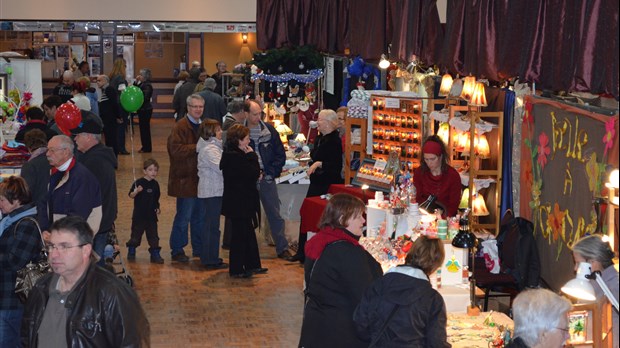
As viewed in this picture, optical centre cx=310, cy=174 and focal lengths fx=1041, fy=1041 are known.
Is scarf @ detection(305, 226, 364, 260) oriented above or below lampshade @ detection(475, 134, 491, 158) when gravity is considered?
below

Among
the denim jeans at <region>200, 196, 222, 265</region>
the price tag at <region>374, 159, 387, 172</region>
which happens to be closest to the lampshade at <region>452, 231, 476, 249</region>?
the price tag at <region>374, 159, 387, 172</region>

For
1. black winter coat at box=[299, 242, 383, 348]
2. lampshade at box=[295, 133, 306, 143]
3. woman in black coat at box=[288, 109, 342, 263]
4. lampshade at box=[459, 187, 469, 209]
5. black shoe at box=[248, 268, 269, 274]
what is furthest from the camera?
lampshade at box=[295, 133, 306, 143]

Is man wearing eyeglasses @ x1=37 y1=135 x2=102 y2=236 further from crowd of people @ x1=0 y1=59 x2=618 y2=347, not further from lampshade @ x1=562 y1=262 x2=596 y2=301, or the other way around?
lampshade @ x1=562 y1=262 x2=596 y2=301

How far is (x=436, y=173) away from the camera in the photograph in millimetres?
8188

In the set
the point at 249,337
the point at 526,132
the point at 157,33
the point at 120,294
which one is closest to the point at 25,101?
the point at 249,337

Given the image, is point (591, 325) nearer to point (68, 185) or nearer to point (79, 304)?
point (79, 304)

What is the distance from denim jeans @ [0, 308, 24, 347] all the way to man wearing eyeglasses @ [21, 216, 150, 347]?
153 cm

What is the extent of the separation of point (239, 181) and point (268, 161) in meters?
0.99

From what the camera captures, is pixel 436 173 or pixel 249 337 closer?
pixel 249 337

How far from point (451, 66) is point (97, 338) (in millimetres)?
3939

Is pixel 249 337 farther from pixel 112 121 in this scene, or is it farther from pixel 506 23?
pixel 112 121

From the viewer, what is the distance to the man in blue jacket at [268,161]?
Answer: 33.0 feet

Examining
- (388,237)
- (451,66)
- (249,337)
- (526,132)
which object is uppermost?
(451,66)

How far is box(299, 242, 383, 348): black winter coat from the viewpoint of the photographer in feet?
17.4
